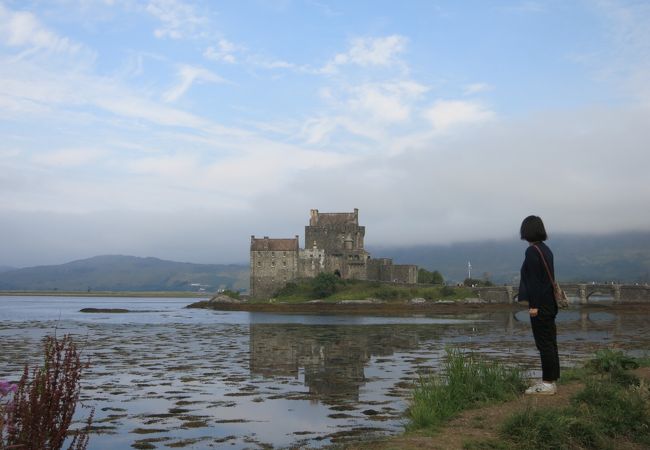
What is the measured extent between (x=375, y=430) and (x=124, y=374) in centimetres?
1186

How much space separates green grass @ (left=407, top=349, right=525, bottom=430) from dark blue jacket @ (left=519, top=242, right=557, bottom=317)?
1982 millimetres

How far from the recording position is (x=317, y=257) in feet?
318

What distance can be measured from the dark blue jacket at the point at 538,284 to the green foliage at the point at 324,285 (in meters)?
Answer: 79.1

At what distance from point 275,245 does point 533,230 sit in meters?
86.9

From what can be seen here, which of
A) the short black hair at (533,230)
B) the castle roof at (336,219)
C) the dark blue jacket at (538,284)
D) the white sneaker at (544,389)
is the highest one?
the castle roof at (336,219)

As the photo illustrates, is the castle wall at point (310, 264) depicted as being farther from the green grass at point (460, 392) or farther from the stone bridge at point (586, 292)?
the green grass at point (460, 392)

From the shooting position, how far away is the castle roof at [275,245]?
9694 cm

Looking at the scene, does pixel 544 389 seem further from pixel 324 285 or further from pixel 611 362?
pixel 324 285

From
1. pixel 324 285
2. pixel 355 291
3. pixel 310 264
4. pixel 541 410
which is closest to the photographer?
pixel 541 410

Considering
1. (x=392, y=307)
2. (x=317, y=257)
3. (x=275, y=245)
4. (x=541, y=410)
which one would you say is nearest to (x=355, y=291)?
(x=317, y=257)

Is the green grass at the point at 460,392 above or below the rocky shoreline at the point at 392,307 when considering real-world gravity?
above

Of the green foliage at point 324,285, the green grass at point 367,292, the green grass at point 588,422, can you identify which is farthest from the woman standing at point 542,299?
the green foliage at point 324,285

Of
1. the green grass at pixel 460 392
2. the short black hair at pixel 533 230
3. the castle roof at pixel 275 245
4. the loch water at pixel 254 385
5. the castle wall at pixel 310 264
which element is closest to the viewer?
the green grass at pixel 460 392

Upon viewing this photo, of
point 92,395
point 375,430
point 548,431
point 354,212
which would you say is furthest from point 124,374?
point 354,212
